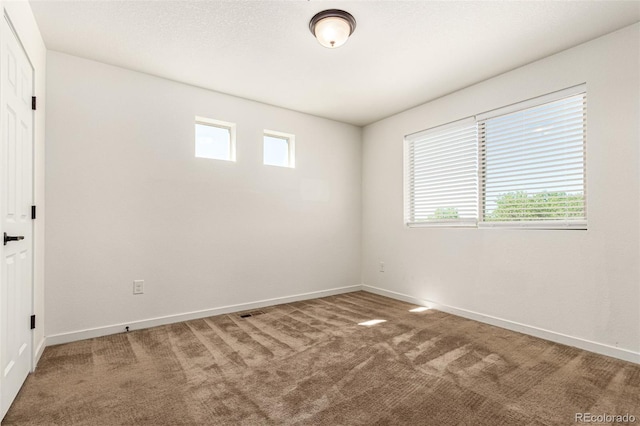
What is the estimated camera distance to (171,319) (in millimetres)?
3426

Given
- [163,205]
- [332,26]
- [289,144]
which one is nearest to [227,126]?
[289,144]

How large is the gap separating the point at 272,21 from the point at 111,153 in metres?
2.07

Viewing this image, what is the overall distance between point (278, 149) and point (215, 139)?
2.94 ft

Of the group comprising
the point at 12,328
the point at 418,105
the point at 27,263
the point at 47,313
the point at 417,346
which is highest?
the point at 418,105

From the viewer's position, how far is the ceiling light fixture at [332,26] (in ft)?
7.74

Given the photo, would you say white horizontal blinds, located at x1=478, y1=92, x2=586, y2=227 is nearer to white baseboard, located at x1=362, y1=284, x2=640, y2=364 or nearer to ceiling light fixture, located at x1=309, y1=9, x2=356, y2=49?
white baseboard, located at x1=362, y1=284, x2=640, y2=364

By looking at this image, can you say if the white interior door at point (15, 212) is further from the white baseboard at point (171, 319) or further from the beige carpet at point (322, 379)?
the white baseboard at point (171, 319)

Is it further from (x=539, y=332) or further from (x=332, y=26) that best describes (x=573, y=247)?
(x=332, y=26)

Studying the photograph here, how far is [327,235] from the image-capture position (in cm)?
482

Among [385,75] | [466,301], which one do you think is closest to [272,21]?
[385,75]

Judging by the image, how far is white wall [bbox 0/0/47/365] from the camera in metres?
2.24

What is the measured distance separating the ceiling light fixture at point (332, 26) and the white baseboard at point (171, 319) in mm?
3094

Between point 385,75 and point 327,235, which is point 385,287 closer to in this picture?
point 327,235

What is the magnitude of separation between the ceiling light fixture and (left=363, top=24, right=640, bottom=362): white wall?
1.98m
